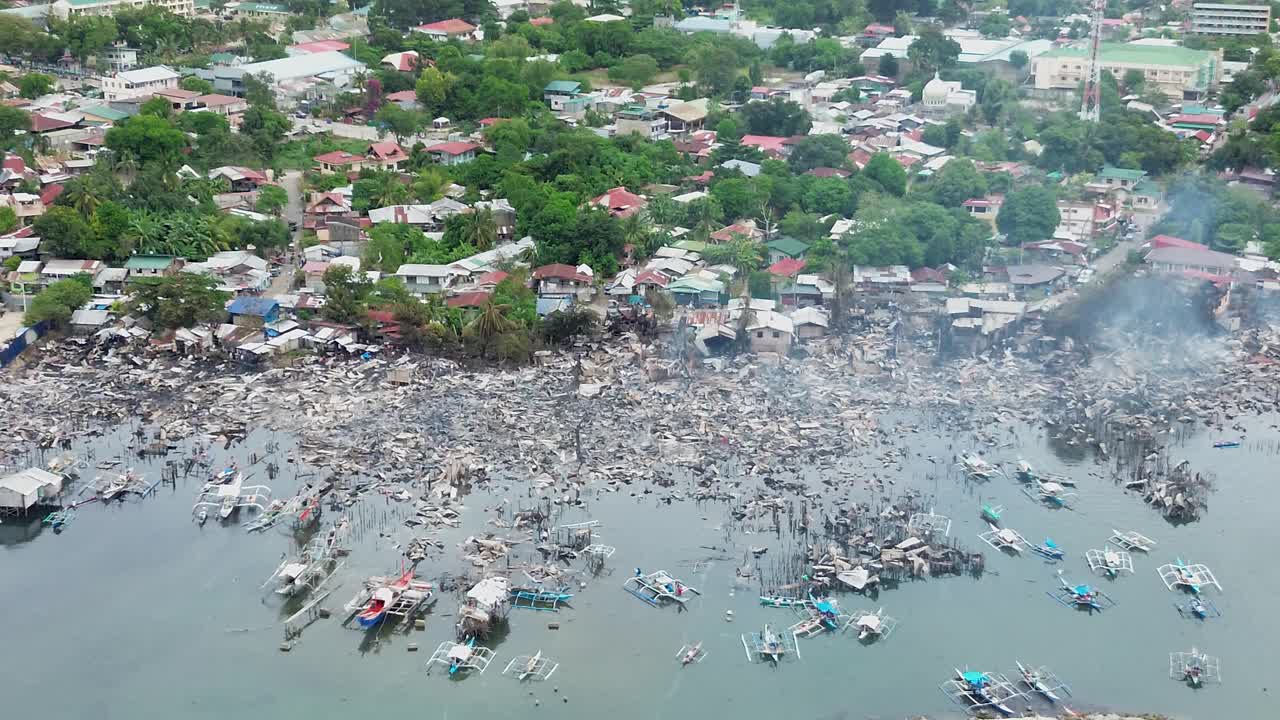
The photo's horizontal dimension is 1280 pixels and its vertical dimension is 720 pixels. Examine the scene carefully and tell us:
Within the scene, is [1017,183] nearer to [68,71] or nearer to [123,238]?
[123,238]

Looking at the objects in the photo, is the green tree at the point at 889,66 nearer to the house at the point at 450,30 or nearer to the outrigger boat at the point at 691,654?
the house at the point at 450,30

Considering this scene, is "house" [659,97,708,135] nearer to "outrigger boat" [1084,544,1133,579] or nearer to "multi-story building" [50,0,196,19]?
"multi-story building" [50,0,196,19]

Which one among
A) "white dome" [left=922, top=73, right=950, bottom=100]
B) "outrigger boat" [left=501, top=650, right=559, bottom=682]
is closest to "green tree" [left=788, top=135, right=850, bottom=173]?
"white dome" [left=922, top=73, right=950, bottom=100]

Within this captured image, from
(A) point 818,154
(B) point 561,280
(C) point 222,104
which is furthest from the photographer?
(C) point 222,104

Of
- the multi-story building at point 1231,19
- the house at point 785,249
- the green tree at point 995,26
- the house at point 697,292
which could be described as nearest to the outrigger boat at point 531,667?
the house at point 697,292

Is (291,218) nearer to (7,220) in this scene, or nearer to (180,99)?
(7,220)

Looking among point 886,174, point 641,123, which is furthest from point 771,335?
point 641,123
